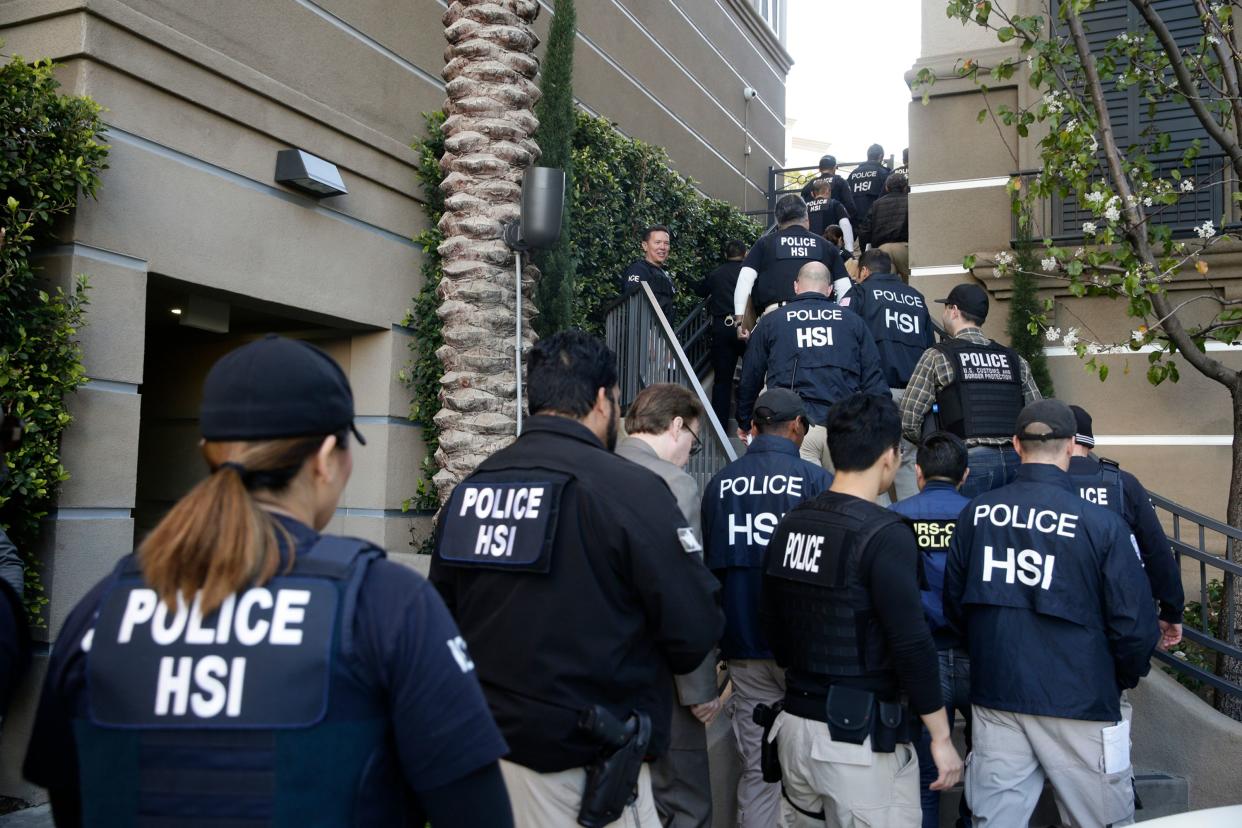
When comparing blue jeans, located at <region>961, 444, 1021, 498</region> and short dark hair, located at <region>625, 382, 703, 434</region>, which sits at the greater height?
short dark hair, located at <region>625, 382, 703, 434</region>

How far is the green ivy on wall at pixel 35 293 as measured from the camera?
4.97 metres

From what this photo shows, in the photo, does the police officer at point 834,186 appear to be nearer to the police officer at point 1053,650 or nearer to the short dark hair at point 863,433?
the police officer at point 1053,650

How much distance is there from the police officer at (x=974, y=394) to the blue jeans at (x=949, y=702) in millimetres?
1453

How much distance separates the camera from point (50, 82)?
5.29 metres

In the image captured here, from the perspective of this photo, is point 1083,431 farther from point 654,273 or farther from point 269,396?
point 269,396

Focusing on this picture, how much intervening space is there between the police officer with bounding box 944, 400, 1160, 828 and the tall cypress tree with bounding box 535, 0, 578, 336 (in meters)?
4.48

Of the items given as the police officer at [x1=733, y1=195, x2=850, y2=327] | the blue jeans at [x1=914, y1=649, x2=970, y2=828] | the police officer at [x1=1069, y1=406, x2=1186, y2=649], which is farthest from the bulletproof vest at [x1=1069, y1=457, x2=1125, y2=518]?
the police officer at [x1=733, y1=195, x2=850, y2=327]

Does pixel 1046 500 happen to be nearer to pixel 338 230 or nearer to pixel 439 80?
pixel 338 230

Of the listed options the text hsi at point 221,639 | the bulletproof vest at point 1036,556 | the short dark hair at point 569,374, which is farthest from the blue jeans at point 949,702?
the text hsi at point 221,639

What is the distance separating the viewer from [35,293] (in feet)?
17.3

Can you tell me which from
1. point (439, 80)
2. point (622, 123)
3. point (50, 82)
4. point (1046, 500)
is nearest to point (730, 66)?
point (622, 123)

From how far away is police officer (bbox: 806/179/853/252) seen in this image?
12.1 metres

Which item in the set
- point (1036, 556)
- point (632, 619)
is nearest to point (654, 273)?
point (1036, 556)

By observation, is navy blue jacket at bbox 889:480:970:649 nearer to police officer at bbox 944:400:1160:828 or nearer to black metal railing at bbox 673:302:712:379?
police officer at bbox 944:400:1160:828
